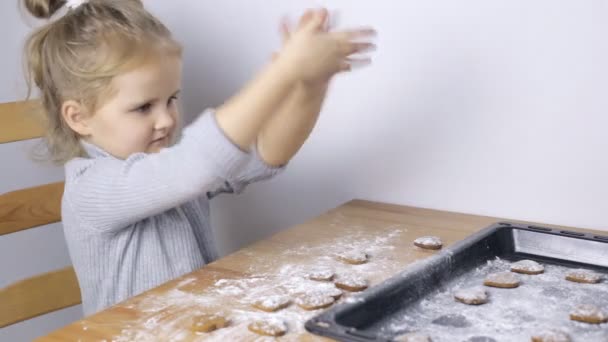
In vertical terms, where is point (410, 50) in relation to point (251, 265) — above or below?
above

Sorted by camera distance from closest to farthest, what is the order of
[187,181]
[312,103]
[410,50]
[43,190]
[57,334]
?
[57,334]
[187,181]
[312,103]
[410,50]
[43,190]

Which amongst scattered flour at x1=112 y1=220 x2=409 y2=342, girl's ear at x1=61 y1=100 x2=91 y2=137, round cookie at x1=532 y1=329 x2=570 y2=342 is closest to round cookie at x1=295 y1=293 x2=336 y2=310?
scattered flour at x1=112 y1=220 x2=409 y2=342

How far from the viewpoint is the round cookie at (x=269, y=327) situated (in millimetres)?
850

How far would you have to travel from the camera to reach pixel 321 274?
1.03m

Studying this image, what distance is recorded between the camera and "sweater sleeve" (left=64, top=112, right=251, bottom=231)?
100 centimetres

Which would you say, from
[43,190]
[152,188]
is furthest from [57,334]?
[43,190]

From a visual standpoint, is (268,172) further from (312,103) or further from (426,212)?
(426,212)

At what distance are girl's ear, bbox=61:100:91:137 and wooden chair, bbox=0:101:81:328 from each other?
174mm

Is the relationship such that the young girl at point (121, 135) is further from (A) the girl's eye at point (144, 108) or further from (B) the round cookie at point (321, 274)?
(B) the round cookie at point (321, 274)

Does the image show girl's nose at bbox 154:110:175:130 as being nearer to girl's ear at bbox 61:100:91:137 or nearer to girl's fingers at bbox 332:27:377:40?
girl's ear at bbox 61:100:91:137

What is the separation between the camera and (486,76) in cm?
128

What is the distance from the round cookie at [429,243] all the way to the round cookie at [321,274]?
16 centimetres

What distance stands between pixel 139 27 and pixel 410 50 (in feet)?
1.50

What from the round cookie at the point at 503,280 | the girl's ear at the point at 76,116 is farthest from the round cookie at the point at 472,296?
the girl's ear at the point at 76,116
